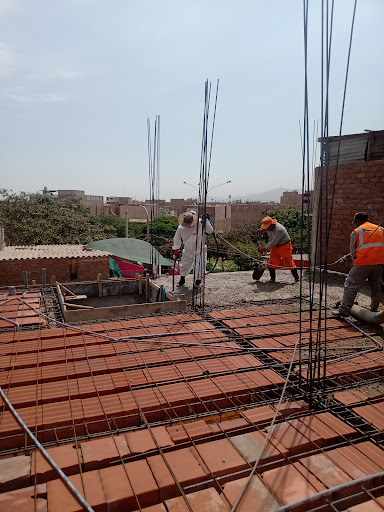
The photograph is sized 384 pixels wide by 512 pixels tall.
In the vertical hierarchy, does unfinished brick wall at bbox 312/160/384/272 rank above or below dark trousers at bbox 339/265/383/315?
above

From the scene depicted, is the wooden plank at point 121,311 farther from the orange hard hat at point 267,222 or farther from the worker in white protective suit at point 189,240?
the orange hard hat at point 267,222

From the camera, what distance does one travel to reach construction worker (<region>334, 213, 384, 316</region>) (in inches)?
161

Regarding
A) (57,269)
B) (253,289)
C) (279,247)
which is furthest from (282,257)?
(57,269)

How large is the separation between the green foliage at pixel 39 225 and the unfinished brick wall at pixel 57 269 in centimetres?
1041

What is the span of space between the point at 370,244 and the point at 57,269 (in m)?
6.20

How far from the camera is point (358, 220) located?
4.31 metres

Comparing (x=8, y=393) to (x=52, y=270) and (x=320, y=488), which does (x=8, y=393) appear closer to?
(x=320, y=488)

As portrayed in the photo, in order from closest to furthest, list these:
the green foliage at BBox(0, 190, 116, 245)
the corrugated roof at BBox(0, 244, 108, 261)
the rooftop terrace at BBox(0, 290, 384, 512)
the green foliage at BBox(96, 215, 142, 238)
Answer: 1. the rooftop terrace at BBox(0, 290, 384, 512)
2. the corrugated roof at BBox(0, 244, 108, 261)
3. the green foliage at BBox(0, 190, 116, 245)
4. the green foliage at BBox(96, 215, 142, 238)

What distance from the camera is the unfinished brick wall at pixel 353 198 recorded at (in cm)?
651

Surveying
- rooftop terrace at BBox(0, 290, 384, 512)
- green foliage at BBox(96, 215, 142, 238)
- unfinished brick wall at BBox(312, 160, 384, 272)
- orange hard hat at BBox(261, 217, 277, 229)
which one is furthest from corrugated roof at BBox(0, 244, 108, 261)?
green foliage at BBox(96, 215, 142, 238)

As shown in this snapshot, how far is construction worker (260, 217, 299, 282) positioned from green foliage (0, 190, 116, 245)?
13583 millimetres

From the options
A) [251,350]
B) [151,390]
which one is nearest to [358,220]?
[251,350]

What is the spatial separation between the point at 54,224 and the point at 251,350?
58.3ft

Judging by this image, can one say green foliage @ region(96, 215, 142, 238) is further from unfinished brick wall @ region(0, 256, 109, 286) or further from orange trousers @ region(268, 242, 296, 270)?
orange trousers @ region(268, 242, 296, 270)
